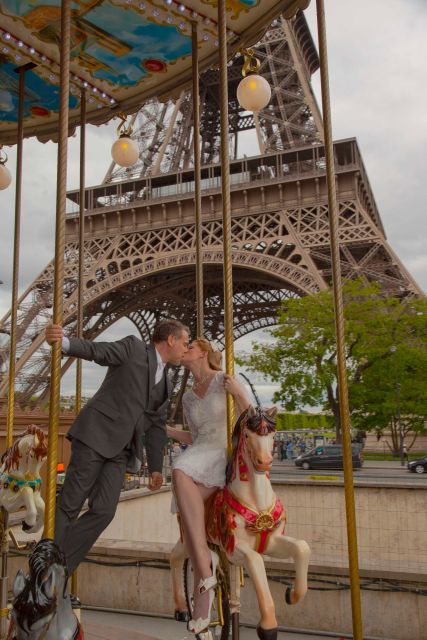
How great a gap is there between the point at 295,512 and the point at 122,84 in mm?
8061

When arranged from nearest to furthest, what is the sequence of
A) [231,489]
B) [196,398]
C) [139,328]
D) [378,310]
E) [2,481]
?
[231,489], [196,398], [2,481], [378,310], [139,328]

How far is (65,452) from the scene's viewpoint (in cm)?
1115

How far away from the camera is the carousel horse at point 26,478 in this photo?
4535 mm

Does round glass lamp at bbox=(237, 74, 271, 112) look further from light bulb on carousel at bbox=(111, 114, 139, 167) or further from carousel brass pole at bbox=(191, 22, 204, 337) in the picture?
light bulb on carousel at bbox=(111, 114, 139, 167)

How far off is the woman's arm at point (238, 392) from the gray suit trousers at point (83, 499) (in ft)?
2.42

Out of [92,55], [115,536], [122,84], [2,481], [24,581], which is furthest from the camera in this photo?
[115,536]

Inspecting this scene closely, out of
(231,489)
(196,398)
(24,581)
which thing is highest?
(196,398)

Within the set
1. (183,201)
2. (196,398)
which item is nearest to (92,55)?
(196,398)

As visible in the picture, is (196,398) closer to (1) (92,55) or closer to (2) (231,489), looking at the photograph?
(2) (231,489)

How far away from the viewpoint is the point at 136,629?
15.8ft

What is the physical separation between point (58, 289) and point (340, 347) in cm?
165

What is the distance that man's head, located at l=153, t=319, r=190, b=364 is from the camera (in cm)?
361

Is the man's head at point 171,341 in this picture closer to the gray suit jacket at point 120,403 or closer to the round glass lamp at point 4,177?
the gray suit jacket at point 120,403

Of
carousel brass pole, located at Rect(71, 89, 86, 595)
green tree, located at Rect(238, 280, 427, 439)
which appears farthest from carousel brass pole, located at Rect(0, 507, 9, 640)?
green tree, located at Rect(238, 280, 427, 439)
